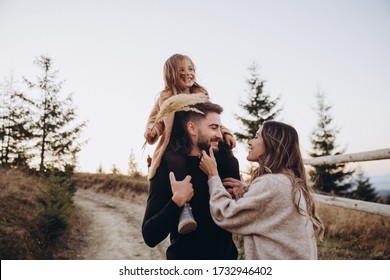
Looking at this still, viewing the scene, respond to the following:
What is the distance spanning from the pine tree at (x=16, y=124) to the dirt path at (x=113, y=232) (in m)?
3.13

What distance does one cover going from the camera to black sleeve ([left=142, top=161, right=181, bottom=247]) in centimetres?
147

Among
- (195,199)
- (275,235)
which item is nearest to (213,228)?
(195,199)

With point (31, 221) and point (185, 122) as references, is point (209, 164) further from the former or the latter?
point (31, 221)

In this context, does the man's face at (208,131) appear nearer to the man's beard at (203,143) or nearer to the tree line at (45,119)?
the man's beard at (203,143)

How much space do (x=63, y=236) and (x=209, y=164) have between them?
6915 millimetres

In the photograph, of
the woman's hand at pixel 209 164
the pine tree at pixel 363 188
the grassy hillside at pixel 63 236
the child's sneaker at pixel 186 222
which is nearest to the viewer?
the child's sneaker at pixel 186 222

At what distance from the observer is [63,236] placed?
7.30 m

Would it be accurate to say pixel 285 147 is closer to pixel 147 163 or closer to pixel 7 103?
pixel 147 163

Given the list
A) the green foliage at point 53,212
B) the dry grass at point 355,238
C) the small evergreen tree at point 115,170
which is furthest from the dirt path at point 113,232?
the small evergreen tree at point 115,170

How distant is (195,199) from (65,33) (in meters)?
4.86

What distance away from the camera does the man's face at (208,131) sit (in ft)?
5.43

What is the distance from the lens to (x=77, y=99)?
12.8 metres

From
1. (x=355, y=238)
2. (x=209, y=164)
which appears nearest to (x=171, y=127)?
(x=209, y=164)

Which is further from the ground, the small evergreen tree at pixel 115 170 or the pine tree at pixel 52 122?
the pine tree at pixel 52 122
